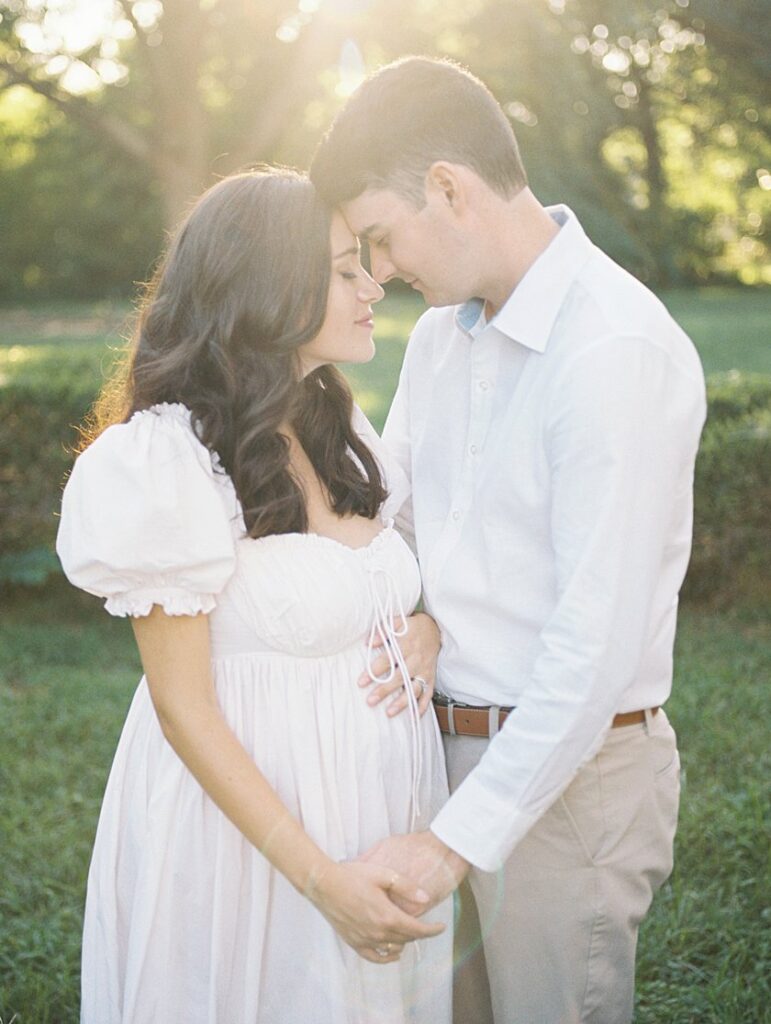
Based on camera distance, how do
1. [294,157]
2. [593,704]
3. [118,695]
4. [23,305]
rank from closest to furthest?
[593,704] < [118,695] < [294,157] < [23,305]

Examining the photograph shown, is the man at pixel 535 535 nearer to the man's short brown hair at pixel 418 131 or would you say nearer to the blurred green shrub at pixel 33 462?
the man's short brown hair at pixel 418 131

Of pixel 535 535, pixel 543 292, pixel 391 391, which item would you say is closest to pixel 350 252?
pixel 543 292

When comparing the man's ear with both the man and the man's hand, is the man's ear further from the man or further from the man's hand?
the man's hand

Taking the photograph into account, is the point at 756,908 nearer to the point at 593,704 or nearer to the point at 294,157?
the point at 593,704

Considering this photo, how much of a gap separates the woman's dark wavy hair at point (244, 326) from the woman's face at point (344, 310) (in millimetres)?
36

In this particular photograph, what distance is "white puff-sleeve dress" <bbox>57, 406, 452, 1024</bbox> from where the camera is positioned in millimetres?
2297

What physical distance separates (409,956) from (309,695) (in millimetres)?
617

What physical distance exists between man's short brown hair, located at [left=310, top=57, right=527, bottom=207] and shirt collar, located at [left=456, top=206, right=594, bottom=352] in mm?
161

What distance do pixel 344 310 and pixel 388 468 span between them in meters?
0.51

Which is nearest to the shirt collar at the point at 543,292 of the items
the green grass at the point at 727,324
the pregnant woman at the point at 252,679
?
the pregnant woman at the point at 252,679

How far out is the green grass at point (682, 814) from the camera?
Answer: 11.1 ft

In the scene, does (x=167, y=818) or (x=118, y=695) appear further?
(x=118, y=695)

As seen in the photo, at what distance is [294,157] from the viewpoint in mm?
18562

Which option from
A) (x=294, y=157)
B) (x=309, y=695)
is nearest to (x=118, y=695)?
(x=309, y=695)
